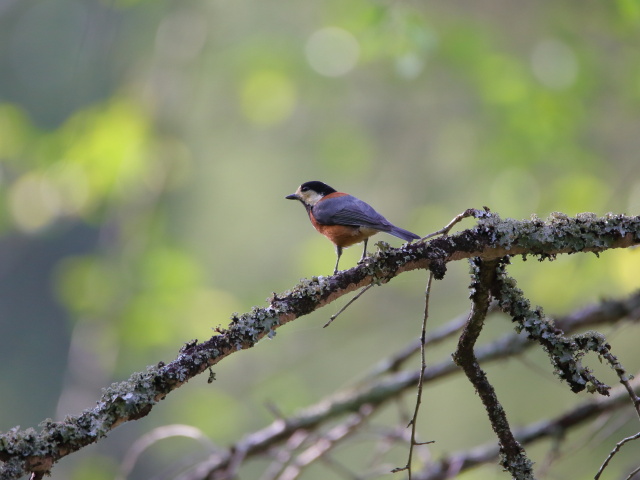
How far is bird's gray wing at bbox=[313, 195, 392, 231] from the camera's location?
3328mm

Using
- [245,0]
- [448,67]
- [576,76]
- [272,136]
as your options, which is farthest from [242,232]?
[576,76]

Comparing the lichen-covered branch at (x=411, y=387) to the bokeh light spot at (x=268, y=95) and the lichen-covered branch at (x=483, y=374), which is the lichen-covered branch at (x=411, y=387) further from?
the bokeh light spot at (x=268, y=95)

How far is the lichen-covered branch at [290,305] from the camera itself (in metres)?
1.42

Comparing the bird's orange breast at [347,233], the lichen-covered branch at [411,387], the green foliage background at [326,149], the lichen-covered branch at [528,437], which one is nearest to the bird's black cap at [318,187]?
the bird's orange breast at [347,233]

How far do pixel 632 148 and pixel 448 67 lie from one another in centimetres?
168

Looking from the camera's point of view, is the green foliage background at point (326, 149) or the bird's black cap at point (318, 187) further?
the green foliage background at point (326, 149)

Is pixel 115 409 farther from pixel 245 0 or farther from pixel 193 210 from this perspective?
pixel 193 210

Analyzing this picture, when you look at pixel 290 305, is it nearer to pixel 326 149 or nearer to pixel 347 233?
pixel 347 233

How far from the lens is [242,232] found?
12125 millimetres

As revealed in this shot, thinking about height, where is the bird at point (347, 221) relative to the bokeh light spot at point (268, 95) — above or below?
below

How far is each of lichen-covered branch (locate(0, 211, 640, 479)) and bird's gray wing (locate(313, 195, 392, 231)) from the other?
1471mm

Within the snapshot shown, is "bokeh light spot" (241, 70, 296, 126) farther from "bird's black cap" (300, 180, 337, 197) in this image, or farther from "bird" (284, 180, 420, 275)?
"bird" (284, 180, 420, 275)

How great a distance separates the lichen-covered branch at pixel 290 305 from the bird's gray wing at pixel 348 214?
1.47 meters

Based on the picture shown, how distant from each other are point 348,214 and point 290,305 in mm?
1797
